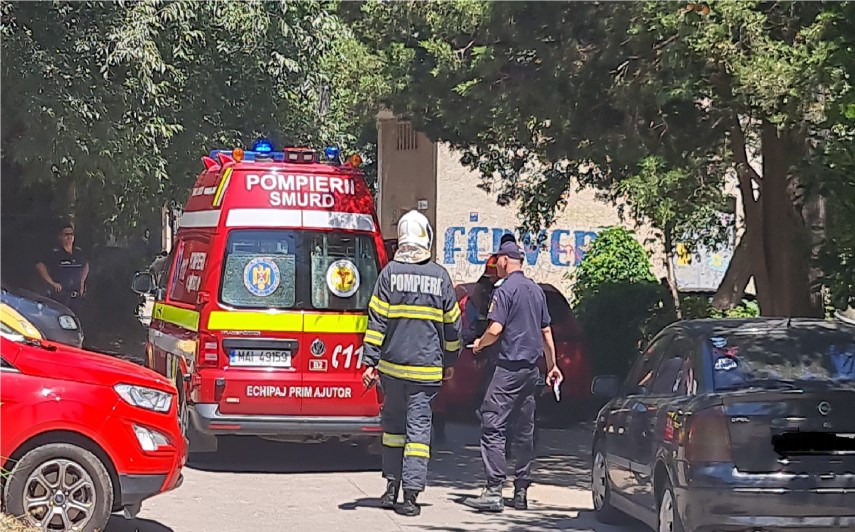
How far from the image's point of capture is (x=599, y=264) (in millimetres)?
19578

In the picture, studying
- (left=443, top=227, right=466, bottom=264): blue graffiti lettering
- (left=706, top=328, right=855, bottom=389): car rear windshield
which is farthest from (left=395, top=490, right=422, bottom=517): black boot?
(left=443, top=227, right=466, bottom=264): blue graffiti lettering

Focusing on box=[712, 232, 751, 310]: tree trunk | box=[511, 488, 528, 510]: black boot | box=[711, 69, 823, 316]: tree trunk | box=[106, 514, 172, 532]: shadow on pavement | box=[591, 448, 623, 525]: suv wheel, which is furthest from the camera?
box=[712, 232, 751, 310]: tree trunk

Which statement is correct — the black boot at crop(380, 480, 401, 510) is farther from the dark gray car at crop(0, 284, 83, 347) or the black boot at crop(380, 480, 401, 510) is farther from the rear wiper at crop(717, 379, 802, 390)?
the dark gray car at crop(0, 284, 83, 347)

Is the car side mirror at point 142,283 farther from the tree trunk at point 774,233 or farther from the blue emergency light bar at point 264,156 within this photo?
the tree trunk at point 774,233

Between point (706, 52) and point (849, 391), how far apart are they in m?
3.63

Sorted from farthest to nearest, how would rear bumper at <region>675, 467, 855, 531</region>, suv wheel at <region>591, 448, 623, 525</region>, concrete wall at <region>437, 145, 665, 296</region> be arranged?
concrete wall at <region>437, 145, 665, 296</region> → suv wheel at <region>591, 448, 623, 525</region> → rear bumper at <region>675, 467, 855, 531</region>

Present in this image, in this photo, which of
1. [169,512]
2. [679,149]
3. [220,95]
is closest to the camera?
[169,512]

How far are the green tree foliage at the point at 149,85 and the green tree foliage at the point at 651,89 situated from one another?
235cm

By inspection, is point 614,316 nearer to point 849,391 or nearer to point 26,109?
point 26,109

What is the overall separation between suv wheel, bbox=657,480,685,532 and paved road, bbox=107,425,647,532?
4.88 ft

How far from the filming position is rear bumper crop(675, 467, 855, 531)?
268 inches

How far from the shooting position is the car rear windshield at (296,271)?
10547 millimetres

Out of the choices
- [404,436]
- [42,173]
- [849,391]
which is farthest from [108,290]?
[849,391]

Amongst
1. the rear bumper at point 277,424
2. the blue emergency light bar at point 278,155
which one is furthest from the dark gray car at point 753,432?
the blue emergency light bar at point 278,155
